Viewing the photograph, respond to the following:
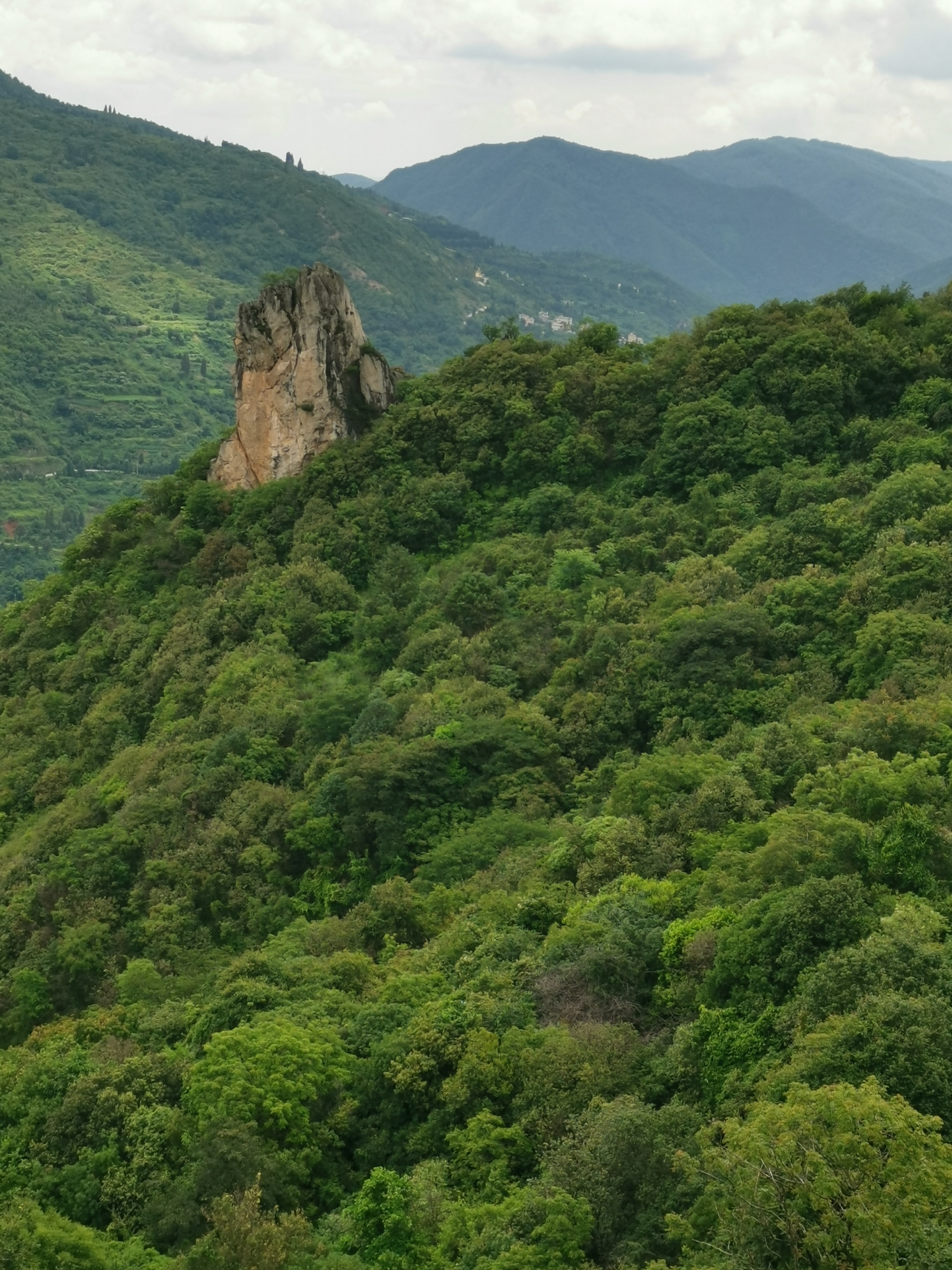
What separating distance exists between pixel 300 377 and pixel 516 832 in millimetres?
21525

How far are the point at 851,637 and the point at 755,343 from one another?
46.1ft

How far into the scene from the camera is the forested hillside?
11938 millimetres

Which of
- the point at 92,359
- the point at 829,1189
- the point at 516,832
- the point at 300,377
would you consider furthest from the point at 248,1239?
the point at 92,359

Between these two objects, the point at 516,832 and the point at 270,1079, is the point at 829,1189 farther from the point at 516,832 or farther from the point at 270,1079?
the point at 516,832

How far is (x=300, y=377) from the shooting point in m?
39.2

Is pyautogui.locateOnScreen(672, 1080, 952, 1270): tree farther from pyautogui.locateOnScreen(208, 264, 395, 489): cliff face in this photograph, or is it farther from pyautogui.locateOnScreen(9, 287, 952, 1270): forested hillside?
pyautogui.locateOnScreen(208, 264, 395, 489): cliff face

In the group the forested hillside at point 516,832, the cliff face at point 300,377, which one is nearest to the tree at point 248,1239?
the forested hillside at point 516,832

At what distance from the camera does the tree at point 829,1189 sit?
895cm

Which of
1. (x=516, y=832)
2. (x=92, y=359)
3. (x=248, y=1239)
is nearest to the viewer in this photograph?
(x=248, y=1239)

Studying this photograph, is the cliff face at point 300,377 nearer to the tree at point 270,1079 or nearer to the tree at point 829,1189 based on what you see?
the tree at point 270,1079

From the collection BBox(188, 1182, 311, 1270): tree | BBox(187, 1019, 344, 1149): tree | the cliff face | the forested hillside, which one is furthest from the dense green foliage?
BBox(188, 1182, 311, 1270): tree

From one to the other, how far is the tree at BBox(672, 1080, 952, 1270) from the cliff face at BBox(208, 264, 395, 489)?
3163 cm

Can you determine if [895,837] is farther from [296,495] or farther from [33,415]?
[33,415]

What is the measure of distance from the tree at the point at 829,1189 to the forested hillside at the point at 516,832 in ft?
0.10
